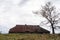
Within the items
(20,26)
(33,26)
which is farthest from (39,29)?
(20,26)

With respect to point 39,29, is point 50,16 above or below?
above

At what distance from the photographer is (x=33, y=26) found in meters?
61.0

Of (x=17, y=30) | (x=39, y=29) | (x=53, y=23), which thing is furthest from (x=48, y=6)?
(x=17, y=30)

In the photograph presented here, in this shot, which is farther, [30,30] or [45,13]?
[30,30]

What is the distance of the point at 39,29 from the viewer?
193ft

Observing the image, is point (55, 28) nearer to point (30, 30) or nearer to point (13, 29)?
point (30, 30)

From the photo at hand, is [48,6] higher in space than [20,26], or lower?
higher

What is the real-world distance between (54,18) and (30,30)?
9707 millimetres

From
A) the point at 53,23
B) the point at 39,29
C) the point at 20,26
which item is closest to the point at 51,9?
the point at 53,23

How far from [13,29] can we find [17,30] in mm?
1578

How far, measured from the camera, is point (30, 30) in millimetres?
58000

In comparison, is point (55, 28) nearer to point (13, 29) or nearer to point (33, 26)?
point (33, 26)

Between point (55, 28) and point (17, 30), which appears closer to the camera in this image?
point (55, 28)

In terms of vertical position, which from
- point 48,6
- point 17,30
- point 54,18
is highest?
point 48,6
